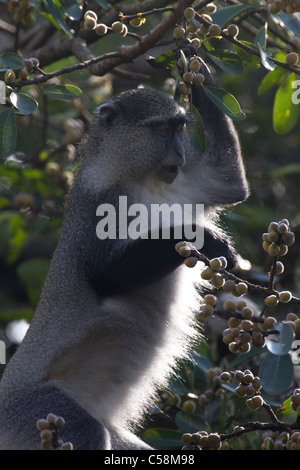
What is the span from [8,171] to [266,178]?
2.65m

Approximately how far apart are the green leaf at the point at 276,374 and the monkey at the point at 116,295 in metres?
1.52

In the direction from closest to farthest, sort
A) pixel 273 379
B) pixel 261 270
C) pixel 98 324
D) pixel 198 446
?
1. pixel 273 379
2. pixel 198 446
3. pixel 98 324
4. pixel 261 270

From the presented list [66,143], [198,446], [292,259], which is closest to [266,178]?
[292,259]

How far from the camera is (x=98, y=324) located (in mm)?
5035

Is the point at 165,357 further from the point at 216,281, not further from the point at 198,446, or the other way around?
the point at 216,281

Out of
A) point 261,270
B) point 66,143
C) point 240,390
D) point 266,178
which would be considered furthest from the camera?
point 266,178

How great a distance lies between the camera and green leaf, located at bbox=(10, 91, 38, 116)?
4168mm

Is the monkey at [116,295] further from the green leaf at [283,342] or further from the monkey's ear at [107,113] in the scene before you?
the green leaf at [283,342]

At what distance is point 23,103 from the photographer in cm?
423

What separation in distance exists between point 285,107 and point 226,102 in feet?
3.46

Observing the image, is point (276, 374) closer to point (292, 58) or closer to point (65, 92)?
point (292, 58)

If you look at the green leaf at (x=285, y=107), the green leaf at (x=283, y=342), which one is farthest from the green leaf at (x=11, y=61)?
the green leaf at (x=283, y=342)

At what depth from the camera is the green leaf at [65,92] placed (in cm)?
470

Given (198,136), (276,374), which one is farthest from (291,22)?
(276,374)
